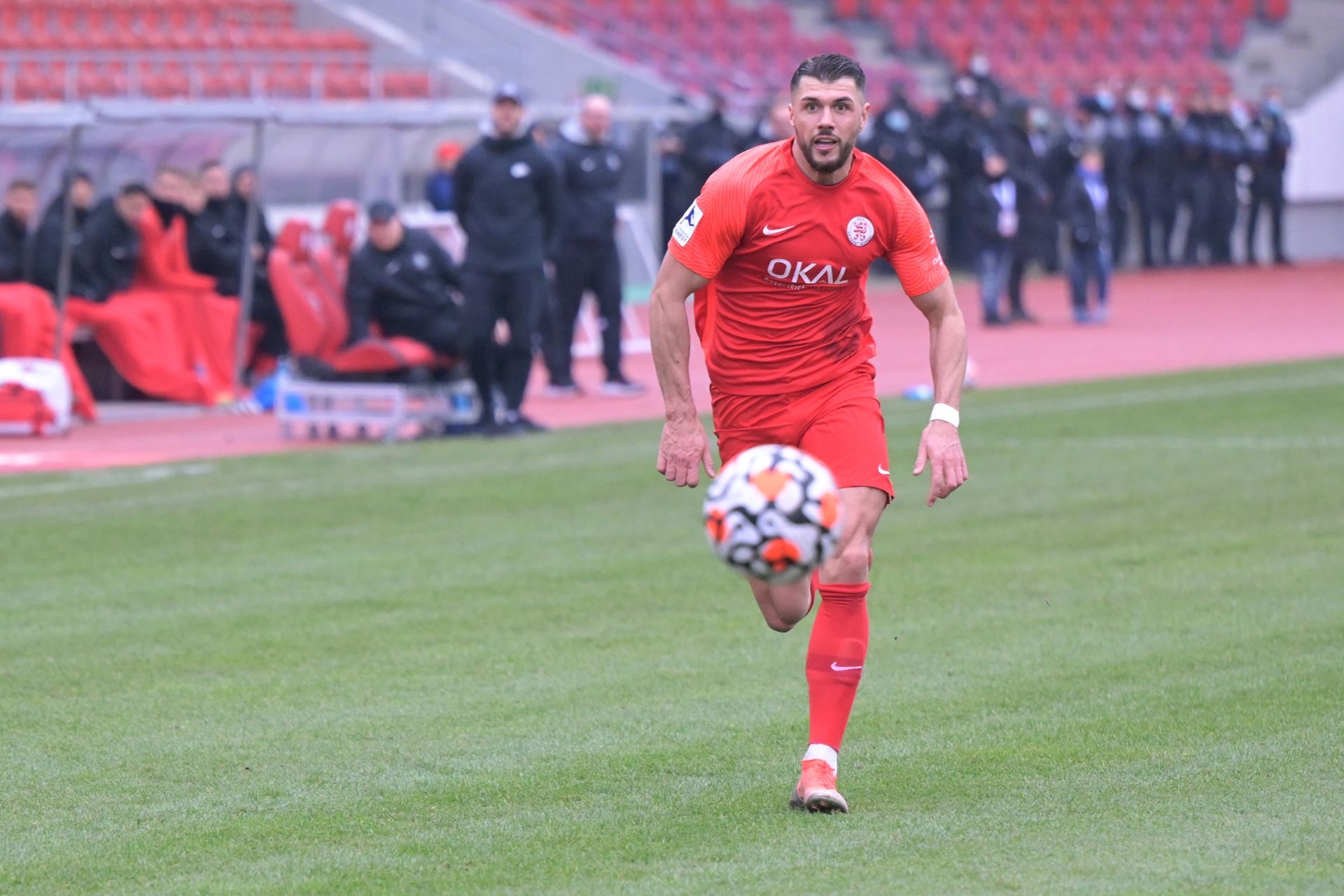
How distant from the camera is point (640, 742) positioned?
6305 mm

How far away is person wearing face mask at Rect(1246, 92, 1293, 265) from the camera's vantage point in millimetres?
33281

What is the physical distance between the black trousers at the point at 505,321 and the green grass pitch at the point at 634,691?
74.0 inches

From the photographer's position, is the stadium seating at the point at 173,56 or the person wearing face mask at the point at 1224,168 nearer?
the stadium seating at the point at 173,56

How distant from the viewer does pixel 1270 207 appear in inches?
1378

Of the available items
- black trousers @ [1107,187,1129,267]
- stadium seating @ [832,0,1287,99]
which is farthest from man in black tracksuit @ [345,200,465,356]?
stadium seating @ [832,0,1287,99]

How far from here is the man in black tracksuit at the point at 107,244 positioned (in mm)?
16062

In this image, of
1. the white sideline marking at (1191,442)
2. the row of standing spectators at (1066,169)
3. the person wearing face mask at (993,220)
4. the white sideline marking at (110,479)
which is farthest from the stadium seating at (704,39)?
the white sideline marking at (110,479)

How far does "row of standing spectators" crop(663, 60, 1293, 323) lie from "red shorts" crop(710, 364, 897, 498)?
10.4 m

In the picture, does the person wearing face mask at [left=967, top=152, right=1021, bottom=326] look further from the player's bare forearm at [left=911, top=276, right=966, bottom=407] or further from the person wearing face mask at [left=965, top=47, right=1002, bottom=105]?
the player's bare forearm at [left=911, top=276, right=966, bottom=407]

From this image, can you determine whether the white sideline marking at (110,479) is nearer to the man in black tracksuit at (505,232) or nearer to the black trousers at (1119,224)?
the man in black tracksuit at (505,232)

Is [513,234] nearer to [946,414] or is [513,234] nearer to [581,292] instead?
[581,292]

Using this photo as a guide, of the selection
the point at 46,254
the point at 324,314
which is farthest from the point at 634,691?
the point at 46,254

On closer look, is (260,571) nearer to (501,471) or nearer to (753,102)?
(501,471)

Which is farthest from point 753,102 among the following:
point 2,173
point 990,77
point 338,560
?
point 338,560
